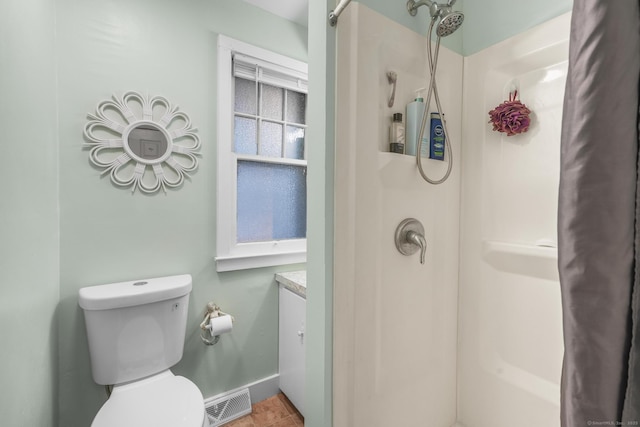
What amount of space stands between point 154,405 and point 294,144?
1.58 m

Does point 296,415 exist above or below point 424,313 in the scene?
below

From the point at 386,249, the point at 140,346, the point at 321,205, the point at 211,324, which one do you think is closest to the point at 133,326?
the point at 140,346

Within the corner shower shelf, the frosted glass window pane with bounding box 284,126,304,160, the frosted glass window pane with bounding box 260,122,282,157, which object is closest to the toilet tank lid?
the frosted glass window pane with bounding box 260,122,282,157

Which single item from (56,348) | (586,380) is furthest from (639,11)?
(56,348)

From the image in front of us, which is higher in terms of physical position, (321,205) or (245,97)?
(245,97)

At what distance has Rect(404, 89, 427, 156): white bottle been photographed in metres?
1.01

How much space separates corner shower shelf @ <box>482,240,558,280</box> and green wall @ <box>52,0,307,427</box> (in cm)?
126

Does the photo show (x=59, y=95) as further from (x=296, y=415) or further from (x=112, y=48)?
(x=296, y=415)

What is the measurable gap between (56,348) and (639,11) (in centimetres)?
204

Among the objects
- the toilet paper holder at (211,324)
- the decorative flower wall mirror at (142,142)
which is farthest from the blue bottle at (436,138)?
the toilet paper holder at (211,324)

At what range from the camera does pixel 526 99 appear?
1.03m

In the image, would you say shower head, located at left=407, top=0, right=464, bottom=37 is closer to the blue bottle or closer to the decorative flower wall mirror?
the blue bottle

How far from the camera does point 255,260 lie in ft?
5.67

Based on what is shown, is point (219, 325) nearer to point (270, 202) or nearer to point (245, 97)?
point (270, 202)
